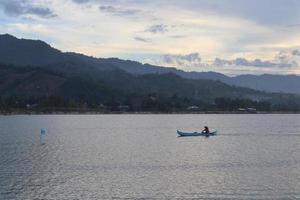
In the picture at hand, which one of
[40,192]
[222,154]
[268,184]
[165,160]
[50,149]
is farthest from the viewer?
[50,149]

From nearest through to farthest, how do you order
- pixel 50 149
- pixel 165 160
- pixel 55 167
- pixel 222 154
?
pixel 55 167 → pixel 165 160 → pixel 222 154 → pixel 50 149

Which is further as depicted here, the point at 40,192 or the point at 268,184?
the point at 268,184

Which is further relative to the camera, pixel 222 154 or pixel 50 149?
pixel 50 149

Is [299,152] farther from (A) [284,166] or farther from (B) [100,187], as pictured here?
(B) [100,187]

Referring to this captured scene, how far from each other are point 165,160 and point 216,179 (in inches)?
709

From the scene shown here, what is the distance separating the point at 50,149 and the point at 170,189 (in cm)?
4294

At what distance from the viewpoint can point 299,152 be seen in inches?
3260

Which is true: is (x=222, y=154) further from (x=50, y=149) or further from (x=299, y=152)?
(x=50, y=149)

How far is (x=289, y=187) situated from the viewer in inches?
1917

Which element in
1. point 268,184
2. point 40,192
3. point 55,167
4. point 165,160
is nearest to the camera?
point 40,192

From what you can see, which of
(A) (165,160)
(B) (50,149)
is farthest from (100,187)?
(B) (50,149)

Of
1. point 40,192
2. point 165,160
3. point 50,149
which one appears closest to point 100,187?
point 40,192

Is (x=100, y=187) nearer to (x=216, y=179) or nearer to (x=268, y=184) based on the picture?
(x=216, y=179)

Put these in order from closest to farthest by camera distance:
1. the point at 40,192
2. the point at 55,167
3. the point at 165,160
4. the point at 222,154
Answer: the point at 40,192 → the point at 55,167 → the point at 165,160 → the point at 222,154
